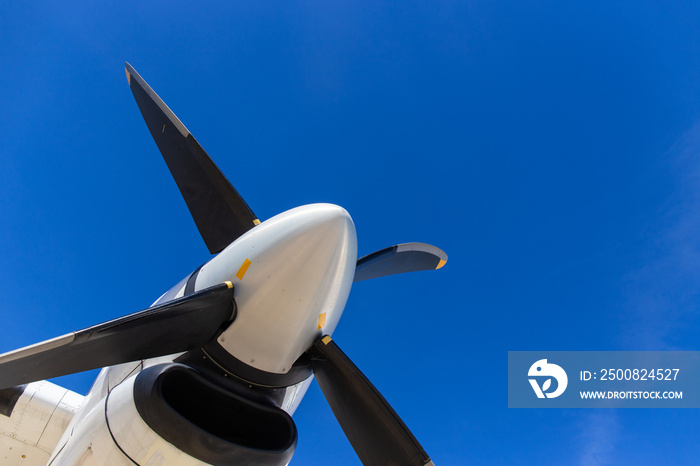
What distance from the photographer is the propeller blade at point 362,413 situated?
4.79m

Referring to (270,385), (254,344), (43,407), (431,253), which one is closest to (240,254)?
(254,344)

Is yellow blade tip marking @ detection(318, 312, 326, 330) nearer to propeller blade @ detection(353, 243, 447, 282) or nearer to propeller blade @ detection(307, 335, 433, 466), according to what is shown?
propeller blade @ detection(307, 335, 433, 466)

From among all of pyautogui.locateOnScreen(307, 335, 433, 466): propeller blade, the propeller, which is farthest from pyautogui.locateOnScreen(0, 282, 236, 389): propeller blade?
pyautogui.locateOnScreen(307, 335, 433, 466): propeller blade

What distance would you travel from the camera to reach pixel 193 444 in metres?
3.92

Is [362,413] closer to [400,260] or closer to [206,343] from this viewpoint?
[206,343]

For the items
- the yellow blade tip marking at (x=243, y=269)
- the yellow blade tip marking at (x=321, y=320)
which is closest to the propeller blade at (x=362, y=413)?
the yellow blade tip marking at (x=321, y=320)

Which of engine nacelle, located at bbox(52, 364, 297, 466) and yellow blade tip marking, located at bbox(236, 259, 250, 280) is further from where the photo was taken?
yellow blade tip marking, located at bbox(236, 259, 250, 280)

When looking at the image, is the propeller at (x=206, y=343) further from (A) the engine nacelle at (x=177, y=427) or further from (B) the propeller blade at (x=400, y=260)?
(A) the engine nacelle at (x=177, y=427)

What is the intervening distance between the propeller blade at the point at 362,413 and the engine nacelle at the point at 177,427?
2.74ft

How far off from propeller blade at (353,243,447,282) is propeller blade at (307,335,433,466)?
1.85 metres

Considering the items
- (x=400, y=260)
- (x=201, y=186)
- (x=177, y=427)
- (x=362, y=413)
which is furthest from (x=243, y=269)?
(x=400, y=260)

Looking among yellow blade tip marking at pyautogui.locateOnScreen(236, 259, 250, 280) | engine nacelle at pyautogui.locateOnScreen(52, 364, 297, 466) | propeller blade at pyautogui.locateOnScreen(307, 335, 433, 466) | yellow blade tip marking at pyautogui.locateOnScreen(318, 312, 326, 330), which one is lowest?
engine nacelle at pyautogui.locateOnScreen(52, 364, 297, 466)

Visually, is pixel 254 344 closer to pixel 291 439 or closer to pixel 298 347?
pixel 298 347

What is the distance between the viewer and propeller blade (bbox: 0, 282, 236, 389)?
414 centimetres
